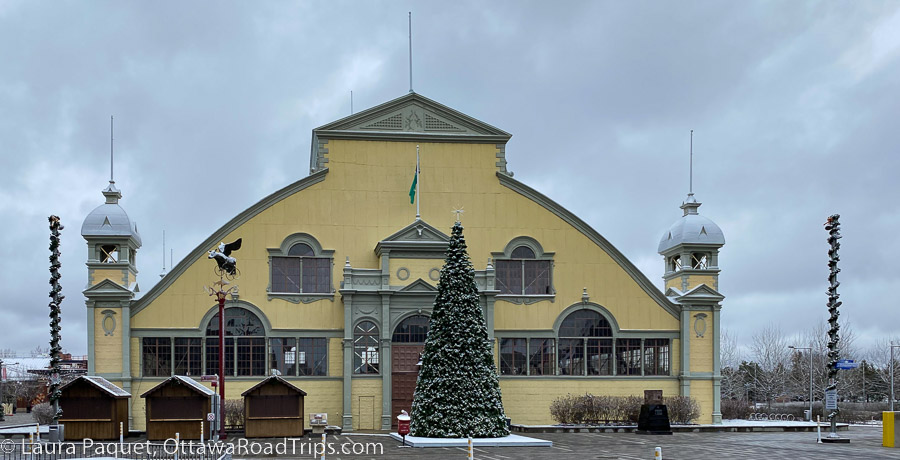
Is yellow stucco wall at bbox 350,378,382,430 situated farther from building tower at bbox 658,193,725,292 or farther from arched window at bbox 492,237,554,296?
building tower at bbox 658,193,725,292

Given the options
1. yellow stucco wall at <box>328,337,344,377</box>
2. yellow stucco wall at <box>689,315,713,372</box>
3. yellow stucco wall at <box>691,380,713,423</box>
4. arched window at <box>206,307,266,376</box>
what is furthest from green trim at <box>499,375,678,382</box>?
arched window at <box>206,307,266,376</box>

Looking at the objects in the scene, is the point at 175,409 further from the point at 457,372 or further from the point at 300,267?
the point at 300,267

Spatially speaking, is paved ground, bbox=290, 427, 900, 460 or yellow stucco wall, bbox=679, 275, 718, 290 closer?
paved ground, bbox=290, 427, 900, 460

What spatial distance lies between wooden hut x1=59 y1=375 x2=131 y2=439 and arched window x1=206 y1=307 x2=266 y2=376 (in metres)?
8.19

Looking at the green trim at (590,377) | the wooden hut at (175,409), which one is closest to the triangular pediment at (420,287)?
the green trim at (590,377)

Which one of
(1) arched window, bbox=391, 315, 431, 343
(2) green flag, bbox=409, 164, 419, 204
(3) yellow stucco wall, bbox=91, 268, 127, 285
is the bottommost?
(1) arched window, bbox=391, 315, 431, 343

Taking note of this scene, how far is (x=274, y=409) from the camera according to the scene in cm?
3659

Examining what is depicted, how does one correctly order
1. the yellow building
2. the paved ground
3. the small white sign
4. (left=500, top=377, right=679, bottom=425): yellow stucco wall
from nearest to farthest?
the paved ground, the small white sign, the yellow building, (left=500, top=377, right=679, bottom=425): yellow stucco wall

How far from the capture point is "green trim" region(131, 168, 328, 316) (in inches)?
1682

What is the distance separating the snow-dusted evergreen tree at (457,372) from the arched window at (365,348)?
843 centimetres

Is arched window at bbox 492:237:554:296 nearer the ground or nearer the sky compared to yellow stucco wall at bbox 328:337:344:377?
nearer the sky

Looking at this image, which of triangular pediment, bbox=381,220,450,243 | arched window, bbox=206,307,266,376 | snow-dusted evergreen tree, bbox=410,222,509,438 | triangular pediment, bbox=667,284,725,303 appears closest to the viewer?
snow-dusted evergreen tree, bbox=410,222,509,438

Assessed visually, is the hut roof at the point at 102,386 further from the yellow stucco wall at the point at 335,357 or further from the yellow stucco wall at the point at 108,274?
the yellow stucco wall at the point at 335,357

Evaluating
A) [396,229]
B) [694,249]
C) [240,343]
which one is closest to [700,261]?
[694,249]
